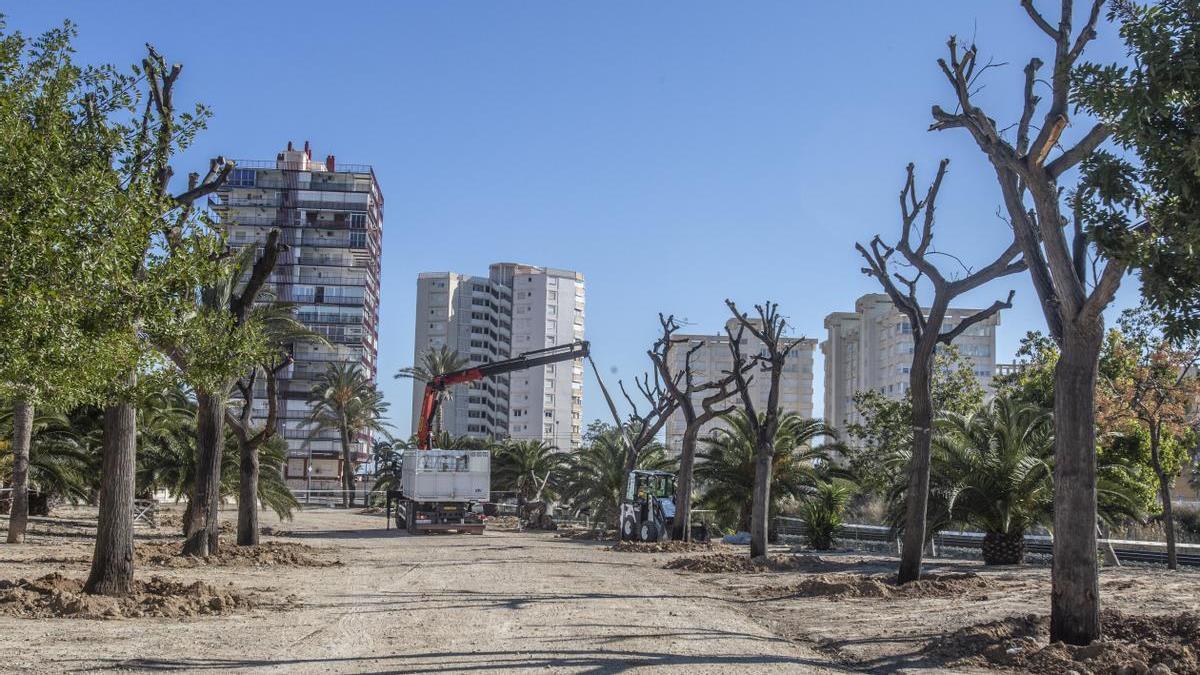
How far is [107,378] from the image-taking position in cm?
1281

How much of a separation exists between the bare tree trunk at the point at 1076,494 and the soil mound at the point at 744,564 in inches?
466

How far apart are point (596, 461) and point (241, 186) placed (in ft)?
252

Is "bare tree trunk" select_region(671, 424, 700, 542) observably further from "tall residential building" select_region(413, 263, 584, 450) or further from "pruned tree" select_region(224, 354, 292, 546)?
"tall residential building" select_region(413, 263, 584, 450)

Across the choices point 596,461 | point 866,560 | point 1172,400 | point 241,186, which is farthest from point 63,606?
point 241,186

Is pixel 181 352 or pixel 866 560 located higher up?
pixel 181 352

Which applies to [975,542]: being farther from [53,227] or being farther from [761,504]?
[53,227]

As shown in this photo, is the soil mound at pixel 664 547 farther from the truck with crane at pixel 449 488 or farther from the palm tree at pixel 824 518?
the truck with crane at pixel 449 488

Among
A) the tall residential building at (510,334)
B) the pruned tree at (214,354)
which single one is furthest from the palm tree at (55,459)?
the tall residential building at (510,334)

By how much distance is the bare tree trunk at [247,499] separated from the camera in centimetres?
2641

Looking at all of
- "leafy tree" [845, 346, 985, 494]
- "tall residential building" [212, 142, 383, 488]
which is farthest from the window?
"leafy tree" [845, 346, 985, 494]

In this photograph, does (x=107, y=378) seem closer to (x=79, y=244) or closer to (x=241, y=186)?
(x=79, y=244)

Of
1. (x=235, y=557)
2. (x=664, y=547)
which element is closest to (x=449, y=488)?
(x=664, y=547)

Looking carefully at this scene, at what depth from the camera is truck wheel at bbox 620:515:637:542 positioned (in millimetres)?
36000

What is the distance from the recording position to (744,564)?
76.7ft
